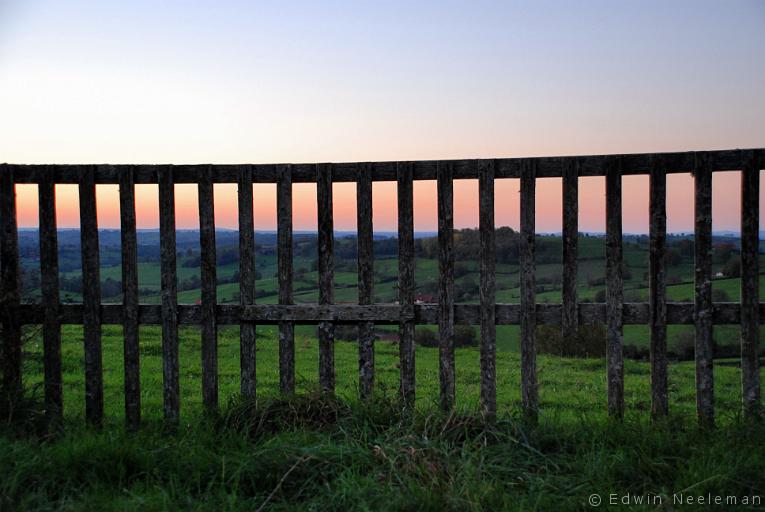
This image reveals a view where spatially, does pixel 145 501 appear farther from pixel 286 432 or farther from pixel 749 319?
pixel 749 319

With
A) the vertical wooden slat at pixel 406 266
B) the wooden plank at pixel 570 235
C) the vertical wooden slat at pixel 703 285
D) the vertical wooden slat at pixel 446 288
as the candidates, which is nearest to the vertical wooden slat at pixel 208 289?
the vertical wooden slat at pixel 406 266

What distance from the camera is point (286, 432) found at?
4941mm

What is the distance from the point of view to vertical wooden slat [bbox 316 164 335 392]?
20.4 feet

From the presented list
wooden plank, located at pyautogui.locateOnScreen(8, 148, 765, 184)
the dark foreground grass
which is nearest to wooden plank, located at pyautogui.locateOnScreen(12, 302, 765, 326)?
the dark foreground grass

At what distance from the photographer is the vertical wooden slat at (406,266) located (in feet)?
20.0

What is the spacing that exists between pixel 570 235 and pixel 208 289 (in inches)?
144

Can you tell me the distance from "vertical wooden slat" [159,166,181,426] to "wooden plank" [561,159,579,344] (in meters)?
3.90

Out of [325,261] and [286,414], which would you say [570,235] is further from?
[286,414]

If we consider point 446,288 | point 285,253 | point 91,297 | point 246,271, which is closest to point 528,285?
point 446,288

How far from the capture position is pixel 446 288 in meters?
6.15

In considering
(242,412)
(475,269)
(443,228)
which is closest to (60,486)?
(242,412)

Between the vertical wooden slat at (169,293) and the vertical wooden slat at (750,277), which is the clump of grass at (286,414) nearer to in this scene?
the vertical wooden slat at (169,293)

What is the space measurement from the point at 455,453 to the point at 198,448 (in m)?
1.93

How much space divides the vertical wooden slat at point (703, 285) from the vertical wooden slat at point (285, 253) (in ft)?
12.9
